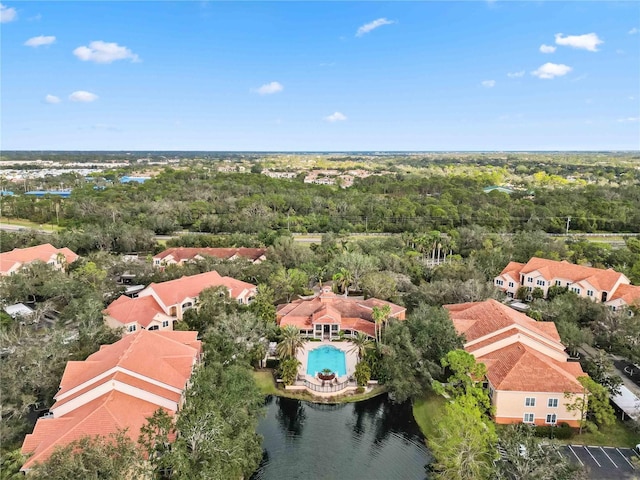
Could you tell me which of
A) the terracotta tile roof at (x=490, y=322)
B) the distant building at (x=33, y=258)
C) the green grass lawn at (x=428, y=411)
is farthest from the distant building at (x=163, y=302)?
the terracotta tile roof at (x=490, y=322)

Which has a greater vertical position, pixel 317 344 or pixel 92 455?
pixel 92 455

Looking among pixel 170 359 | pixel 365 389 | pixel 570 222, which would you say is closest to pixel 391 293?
pixel 365 389

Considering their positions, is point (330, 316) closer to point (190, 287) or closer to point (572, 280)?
point (190, 287)

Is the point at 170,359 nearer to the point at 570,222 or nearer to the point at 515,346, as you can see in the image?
the point at 515,346

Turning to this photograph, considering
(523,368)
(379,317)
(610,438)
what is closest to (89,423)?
(379,317)

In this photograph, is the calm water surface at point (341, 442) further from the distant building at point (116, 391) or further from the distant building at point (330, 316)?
the distant building at point (330, 316)

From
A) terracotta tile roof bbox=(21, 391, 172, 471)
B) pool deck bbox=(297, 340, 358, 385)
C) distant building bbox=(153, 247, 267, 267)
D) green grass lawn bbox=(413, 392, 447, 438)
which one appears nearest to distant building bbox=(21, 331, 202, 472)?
terracotta tile roof bbox=(21, 391, 172, 471)
